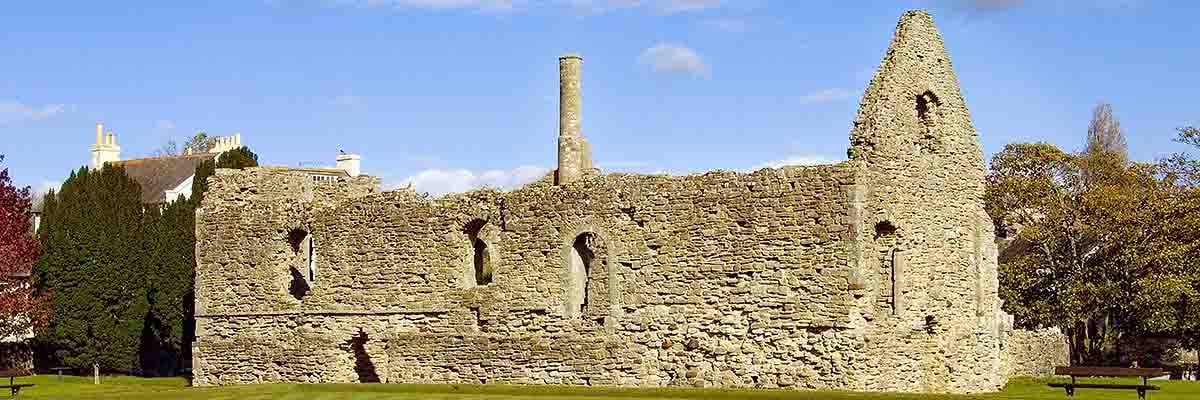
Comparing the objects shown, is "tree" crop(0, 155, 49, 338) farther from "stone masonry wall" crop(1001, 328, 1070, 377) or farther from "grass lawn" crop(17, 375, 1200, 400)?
"stone masonry wall" crop(1001, 328, 1070, 377)

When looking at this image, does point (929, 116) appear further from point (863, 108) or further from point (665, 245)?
point (665, 245)

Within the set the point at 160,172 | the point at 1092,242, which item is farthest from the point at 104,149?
the point at 1092,242

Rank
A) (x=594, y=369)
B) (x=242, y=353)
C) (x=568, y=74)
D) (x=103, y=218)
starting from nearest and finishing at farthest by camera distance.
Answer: (x=594, y=369) → (x=242, y=353) → (x=568, y=74) → (x=103, y=218)

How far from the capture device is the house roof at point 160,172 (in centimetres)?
6962

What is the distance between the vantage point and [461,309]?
36.0 meters

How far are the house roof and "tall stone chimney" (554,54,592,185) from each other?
29.5 m

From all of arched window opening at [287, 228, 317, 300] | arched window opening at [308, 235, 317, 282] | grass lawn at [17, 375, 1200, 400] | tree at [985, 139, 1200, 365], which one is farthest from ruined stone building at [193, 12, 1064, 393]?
tree at [985, 139, 1200, 365]

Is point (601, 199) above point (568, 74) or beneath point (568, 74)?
beneath

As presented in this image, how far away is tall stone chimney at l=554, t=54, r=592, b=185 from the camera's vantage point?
1628 inches

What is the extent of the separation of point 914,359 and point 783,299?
2401 mm

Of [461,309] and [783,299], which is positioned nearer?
[783,299]

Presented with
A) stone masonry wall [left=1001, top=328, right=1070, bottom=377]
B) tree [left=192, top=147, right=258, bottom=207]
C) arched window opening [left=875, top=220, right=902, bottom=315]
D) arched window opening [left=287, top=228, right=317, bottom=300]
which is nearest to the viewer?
arched window opening [left=875, top=220, right=902, bottom=315]

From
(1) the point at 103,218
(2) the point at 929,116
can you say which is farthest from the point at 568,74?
(1) the point at 103,218

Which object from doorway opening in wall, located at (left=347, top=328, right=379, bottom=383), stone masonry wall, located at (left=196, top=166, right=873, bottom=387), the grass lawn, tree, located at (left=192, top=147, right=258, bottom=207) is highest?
tree, located at (left=192, top=147, right=258, bottom=207)
